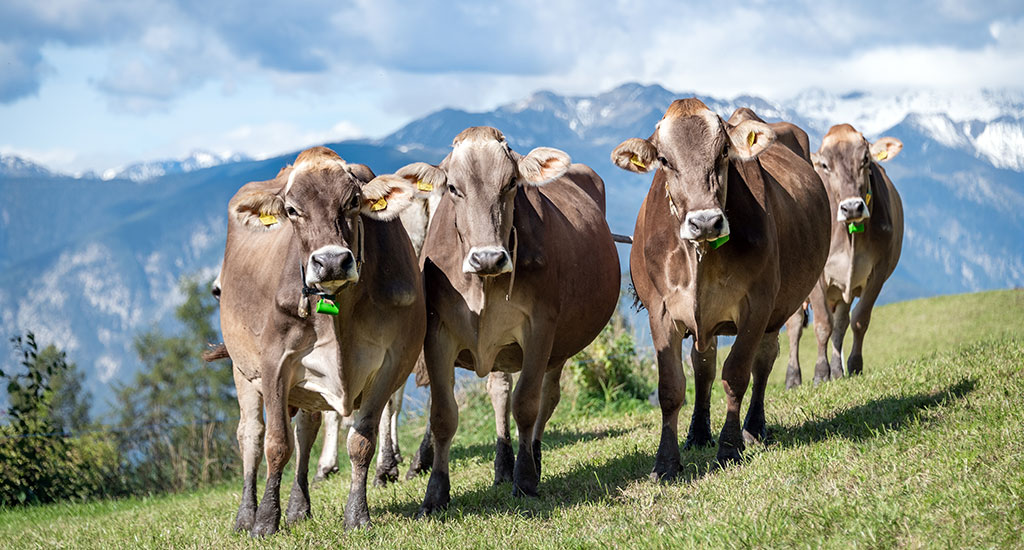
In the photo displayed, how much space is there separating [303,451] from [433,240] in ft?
6.01

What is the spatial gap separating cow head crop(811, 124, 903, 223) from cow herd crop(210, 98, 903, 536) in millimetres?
2842

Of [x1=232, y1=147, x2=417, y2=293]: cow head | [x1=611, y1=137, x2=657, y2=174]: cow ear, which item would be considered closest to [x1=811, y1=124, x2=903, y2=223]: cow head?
[x1=611, y1=137, x2=657, y2=174]: cow ear

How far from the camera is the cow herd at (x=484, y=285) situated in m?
6.89

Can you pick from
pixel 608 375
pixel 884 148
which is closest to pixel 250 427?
pixel 608 375

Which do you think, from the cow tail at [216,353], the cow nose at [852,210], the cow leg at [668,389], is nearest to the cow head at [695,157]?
the cow leg at [668,389]

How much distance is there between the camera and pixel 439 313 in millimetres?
7613

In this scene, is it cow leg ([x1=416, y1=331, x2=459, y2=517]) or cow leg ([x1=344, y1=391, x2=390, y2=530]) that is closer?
cow leg ([x1=344, y1=391, x2=390, y2=530])

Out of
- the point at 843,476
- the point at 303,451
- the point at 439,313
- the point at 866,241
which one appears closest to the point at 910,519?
the point at 843,476

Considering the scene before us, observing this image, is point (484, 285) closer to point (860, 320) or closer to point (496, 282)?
point (496, 282)

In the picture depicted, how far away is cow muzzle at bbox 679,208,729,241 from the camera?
6.82m

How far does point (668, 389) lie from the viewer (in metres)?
7.55

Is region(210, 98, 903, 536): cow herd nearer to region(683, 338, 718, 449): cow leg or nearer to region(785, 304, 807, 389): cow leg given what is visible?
region(683, 338, 718, 449): cow leg

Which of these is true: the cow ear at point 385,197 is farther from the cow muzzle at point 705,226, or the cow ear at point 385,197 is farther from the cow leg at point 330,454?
the cow leg at point 330,454

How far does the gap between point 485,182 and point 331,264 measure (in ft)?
4.88
